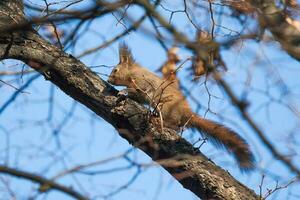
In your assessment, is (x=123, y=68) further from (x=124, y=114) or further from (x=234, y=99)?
(x=234, y=99)

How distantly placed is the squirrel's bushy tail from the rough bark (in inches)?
22.2

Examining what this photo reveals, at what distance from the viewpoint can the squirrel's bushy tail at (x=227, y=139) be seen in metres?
4.54

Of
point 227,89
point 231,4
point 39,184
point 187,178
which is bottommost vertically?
point 39,184

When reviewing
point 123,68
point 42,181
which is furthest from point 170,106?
point 42,181

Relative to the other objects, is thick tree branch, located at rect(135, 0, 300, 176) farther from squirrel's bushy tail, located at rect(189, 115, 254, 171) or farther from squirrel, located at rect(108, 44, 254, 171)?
squirrel's bushy tail, located at rect(189, 115, 254, 171)

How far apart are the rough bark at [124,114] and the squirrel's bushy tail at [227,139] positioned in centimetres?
56

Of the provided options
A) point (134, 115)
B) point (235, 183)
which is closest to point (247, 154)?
point (235, 183)

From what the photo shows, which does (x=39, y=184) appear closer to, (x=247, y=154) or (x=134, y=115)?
(x=134, y=115)

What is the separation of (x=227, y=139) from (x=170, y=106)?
0.60m

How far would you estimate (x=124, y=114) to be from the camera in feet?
13.5

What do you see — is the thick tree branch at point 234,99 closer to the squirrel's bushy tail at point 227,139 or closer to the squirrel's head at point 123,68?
the squirrel's bushy tail at point 227,139

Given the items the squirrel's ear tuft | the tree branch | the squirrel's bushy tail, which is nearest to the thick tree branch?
the tree branch

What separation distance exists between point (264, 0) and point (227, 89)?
5.09 ft

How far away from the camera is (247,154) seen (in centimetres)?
462
